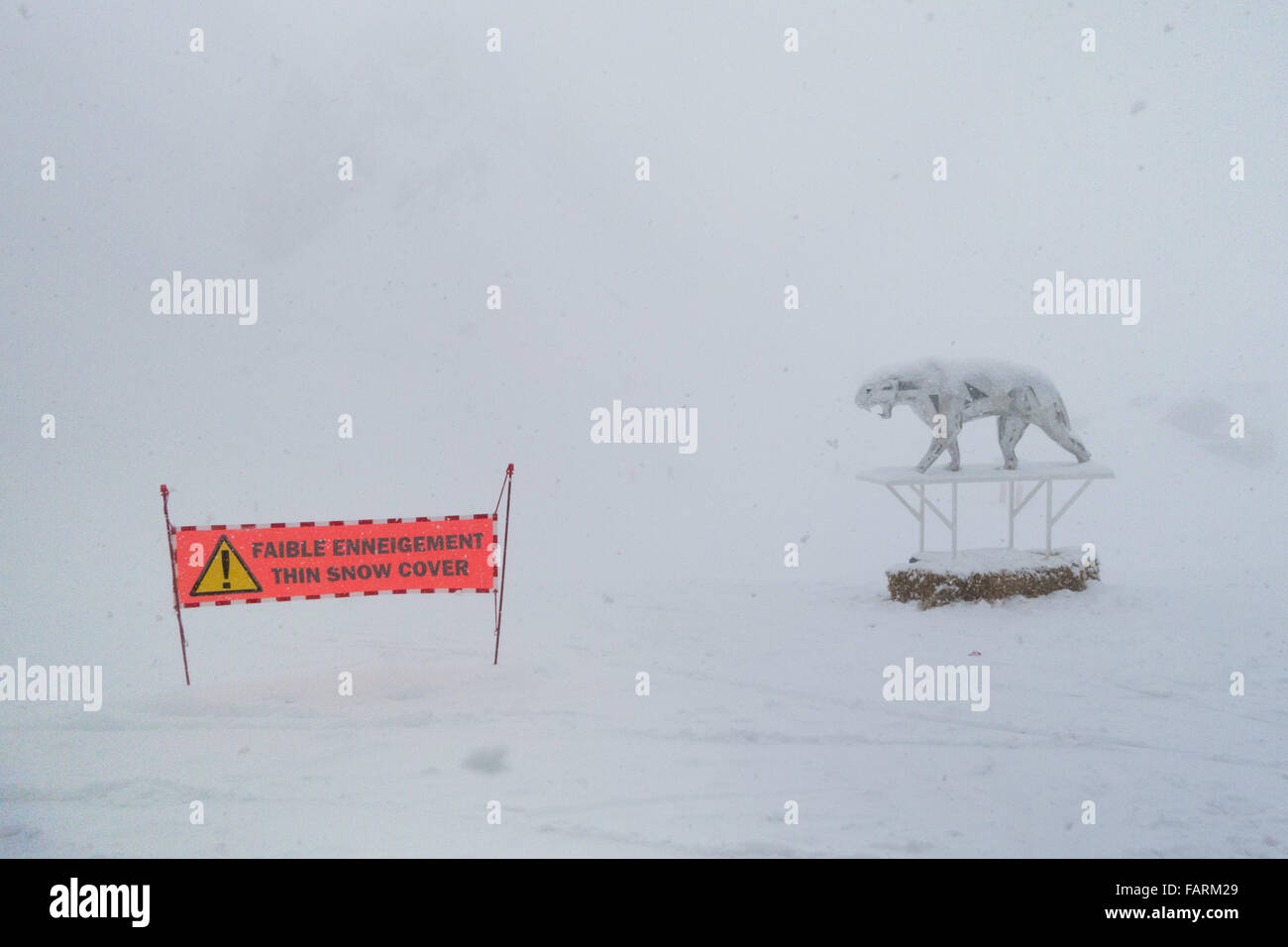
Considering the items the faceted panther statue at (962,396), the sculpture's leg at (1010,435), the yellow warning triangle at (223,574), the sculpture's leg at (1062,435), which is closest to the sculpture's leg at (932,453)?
the faceted panther statue at (962,396)

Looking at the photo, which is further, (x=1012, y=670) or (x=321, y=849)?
(x=1012, y=670)

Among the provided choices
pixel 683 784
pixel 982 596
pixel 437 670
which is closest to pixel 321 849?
pixel 683 784

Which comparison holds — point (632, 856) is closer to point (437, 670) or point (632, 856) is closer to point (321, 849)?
point (321, 849)

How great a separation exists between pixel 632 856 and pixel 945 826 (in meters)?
1.89

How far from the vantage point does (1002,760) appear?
632 centimetres

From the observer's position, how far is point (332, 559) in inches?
298

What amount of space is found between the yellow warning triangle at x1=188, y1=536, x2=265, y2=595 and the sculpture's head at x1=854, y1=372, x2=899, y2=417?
7.24m

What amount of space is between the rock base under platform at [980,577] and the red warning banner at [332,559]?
523 cm

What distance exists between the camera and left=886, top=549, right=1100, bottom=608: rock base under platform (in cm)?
1039

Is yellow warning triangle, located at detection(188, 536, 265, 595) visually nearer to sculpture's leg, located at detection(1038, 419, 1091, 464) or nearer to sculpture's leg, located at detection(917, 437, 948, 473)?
sculpture's leg, located at detection(917, 437, 948, 473)

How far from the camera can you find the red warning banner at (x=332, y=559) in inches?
292

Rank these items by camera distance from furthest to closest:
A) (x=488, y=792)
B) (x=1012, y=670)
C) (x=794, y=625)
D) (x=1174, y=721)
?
(x=794, y=625) → (x=1012, y=670) → (x=1174, y=721) → (x=488, y=792)

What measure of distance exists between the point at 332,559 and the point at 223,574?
2.85 feet

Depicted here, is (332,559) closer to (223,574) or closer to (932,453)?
(223,574)
